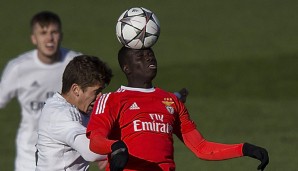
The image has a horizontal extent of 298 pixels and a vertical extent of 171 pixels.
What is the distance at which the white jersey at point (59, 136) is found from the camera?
8898mm

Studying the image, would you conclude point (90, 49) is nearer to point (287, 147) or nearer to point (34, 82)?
point (287, 147)

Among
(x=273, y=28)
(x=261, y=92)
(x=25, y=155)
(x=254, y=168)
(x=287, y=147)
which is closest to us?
(x=25, y=155)

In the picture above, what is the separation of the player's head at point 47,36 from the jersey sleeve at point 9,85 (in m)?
0.43

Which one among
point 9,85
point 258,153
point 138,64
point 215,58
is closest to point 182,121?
point 138,64

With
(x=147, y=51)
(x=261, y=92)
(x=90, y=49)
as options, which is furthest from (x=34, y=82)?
(x=90, y=49)

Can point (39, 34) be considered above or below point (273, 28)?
above

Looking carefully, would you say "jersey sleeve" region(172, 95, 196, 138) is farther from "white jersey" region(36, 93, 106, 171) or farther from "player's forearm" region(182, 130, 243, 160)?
"white jersey" region(36, 93, 106, 171)

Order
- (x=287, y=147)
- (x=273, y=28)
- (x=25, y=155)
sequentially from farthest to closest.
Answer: (x=273, y=28) < (x=287, y=147) < (x=25, y=155)

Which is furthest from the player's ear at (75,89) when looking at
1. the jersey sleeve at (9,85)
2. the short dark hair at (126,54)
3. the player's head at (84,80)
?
the jersey sleeve at (9,85)

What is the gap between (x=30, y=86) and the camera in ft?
46.0

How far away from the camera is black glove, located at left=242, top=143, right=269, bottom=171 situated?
841cm

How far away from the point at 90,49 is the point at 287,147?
43.8 ft

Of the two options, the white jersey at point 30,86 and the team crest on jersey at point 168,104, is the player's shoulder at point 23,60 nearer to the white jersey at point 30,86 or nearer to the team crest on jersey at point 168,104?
the white jersey at point 30,86

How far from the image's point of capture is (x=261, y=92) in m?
23.9
